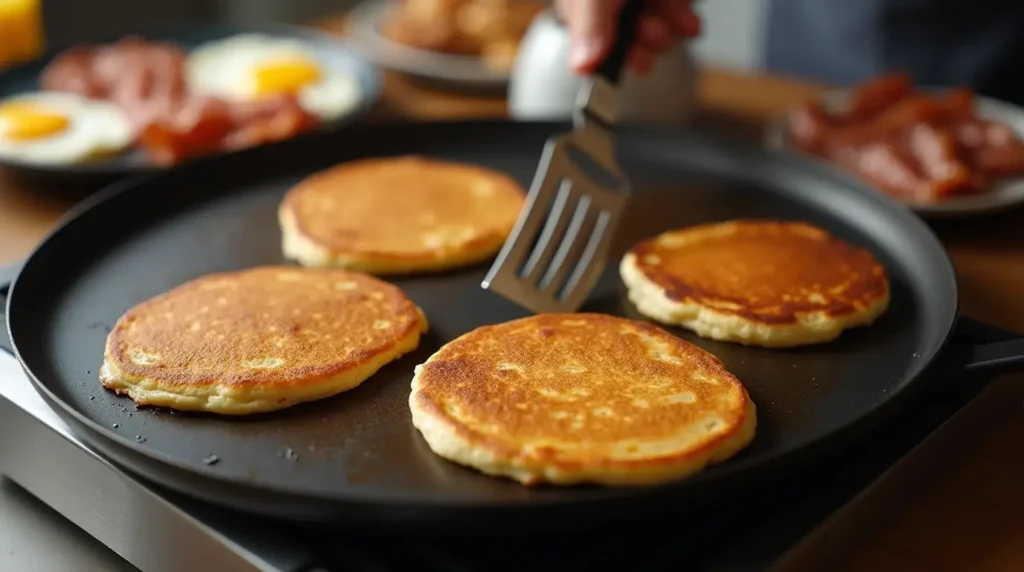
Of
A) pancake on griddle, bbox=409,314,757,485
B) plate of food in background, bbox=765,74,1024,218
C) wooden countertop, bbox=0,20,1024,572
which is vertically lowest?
wooden countertop, bbox=0,20,1024,572

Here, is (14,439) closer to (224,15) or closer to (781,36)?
(781,36)

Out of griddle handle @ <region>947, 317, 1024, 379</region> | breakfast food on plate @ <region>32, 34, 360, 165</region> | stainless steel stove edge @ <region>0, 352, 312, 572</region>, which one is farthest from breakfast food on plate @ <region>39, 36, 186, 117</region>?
griddle handle @ <region>947, 317, 1024, 379</region>

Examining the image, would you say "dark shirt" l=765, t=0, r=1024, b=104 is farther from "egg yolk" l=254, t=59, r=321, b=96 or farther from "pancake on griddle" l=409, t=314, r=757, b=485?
"pancake on griddle" l=409, t=314, r=757, b=485

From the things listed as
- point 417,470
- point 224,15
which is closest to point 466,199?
point 417,470

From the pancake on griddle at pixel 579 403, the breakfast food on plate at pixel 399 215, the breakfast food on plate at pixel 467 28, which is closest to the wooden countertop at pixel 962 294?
the breakfast food on plate at pixel 467 28

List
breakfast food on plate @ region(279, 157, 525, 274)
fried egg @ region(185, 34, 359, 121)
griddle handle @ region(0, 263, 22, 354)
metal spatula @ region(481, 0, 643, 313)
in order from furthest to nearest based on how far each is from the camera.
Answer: fried egg @ region(185, 34, 359, 121), breakfast food on plate @ region(279, 157, 525, 274), metal spatula @ region(481, 0, 643, 313), griddle handle @ region(0, 263, 22, 354)

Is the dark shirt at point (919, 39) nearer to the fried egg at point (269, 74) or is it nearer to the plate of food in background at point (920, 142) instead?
the plate of food in background at point (920, 142)
